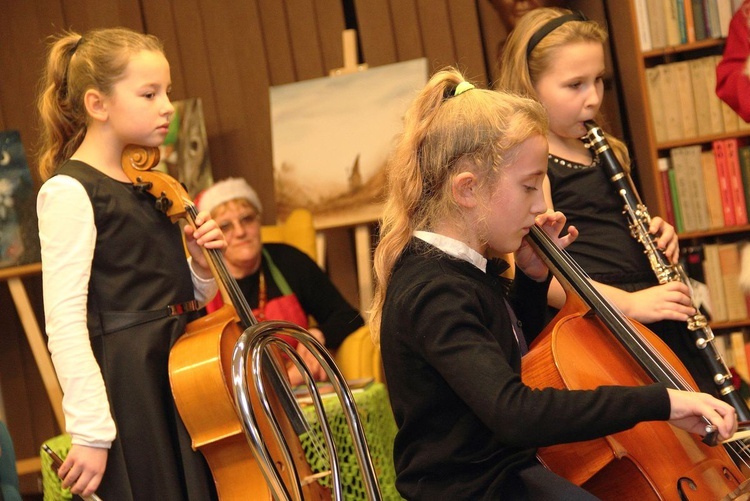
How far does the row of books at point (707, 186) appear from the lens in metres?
3.65

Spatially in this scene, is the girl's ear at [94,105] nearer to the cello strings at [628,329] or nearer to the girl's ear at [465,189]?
the girl's ear at [465,189]

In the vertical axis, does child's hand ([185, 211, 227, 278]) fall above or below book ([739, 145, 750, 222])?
above

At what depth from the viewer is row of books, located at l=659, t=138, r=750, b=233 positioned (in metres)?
3.65

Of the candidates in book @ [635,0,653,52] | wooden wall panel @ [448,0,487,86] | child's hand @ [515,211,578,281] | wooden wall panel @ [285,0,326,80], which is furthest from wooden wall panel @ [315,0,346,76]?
child's hand @ [515,211,578,281]

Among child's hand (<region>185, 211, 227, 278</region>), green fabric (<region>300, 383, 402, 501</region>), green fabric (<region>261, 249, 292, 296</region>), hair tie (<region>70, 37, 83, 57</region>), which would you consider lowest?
green fabric (<region>300, 383, 402, 501</region>)

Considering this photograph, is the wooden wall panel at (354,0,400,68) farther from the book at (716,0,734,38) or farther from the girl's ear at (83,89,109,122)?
the girl's ear at (83,89,109,122)

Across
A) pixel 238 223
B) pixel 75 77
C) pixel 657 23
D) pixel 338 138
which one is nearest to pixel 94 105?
pixel 75 77

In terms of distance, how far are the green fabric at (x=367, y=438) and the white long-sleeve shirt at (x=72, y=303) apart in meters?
0.64

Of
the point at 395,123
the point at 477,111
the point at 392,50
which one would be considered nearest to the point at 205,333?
the point at 477,111

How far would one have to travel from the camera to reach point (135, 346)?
6.33 ft

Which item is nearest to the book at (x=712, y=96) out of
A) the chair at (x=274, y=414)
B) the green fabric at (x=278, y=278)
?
the green fabric at (x=278, y=278)

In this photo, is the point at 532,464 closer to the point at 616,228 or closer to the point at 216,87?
the point at 616,228

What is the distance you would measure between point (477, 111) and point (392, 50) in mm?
2640

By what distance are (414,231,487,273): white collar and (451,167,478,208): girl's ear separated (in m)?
0.07
